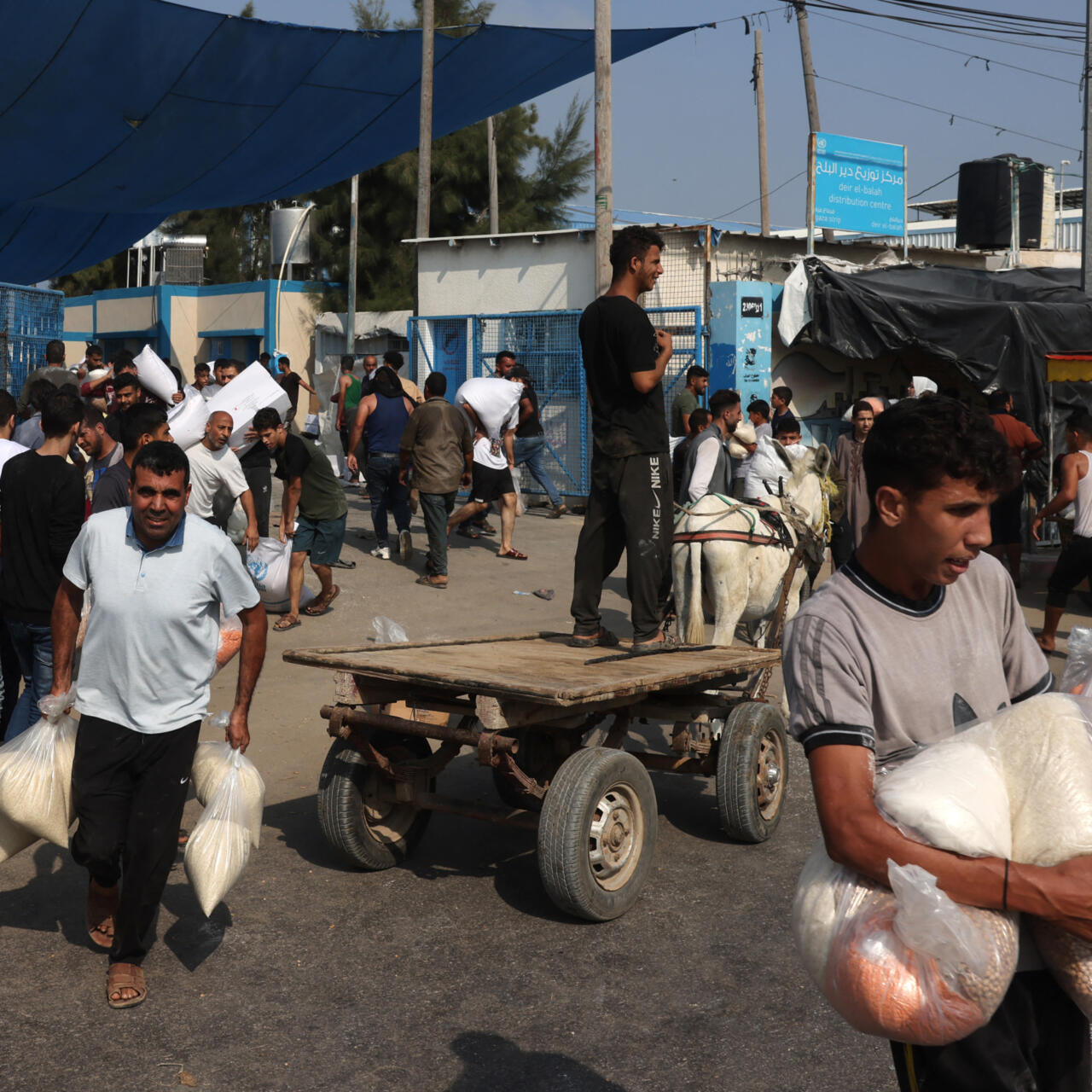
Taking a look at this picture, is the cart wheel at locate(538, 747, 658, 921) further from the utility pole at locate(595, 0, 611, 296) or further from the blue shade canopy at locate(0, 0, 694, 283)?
the utility pole at locate(595, 0, 611, 296)

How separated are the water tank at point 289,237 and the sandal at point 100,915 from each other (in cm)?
2244

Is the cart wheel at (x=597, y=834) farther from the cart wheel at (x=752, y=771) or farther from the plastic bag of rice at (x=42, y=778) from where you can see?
the plastic bag of rice at (x=42, y=778)

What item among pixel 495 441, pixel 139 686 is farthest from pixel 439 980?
pixel 495 441

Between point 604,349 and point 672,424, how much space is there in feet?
31.0

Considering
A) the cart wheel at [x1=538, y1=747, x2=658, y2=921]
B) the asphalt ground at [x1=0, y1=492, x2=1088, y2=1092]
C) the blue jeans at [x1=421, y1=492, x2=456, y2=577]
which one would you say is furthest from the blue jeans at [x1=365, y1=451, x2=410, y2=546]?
the cart wheel at [x1=538, y1=747, x2=658, y2=921]

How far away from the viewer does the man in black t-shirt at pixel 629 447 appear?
5902 millimetres

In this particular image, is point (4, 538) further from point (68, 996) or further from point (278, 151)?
point (278, 151)

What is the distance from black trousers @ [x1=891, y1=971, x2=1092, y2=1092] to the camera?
85.0 inches

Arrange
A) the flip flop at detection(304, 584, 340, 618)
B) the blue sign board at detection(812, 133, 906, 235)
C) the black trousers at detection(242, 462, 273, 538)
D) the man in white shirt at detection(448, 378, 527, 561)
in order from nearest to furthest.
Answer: the flip flop at detection(304, 584, 340, 618), the black trousers at detection(242, 462, 273, 538), the man in white shirt at detection(448, 378, 527, 561), the blue sign board at detection(812, 133, 906, 235)

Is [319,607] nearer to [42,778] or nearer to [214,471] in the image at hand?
[214,471]

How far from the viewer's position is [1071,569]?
10.1 m

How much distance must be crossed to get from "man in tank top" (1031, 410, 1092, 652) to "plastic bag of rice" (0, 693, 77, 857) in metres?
8.07

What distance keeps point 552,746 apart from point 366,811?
1034 mm

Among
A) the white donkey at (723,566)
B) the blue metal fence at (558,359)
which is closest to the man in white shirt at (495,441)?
the blue metal fence at (558,359)
